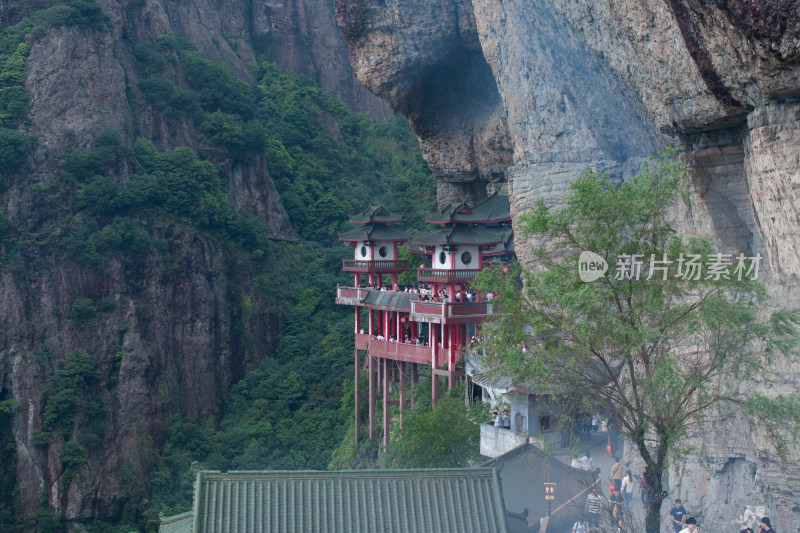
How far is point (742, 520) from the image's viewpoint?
48.0ft

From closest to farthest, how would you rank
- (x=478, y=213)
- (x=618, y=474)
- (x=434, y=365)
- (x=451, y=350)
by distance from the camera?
(x=618, y=474)
(x=451, y=350)
(x=434, y=365)
(x=478, y=213)

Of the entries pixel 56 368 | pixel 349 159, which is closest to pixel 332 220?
pixel 349 159

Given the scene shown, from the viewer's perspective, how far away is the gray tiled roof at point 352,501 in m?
13.1

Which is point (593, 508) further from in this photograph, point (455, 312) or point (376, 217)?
point (376, 217)

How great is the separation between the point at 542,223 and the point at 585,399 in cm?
253

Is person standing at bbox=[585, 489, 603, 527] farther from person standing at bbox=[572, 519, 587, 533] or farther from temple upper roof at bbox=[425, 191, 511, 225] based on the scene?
temple upper roof at bbox=[425, 191, 511, 225]

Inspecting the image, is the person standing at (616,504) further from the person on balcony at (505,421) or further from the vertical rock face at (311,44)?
the vertical rock face at (311,44)

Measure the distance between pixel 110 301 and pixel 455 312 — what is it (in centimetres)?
1962

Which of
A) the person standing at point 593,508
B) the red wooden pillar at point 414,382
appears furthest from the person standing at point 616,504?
the red wooden pillar at point 414,382

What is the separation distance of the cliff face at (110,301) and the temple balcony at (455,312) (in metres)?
17.3

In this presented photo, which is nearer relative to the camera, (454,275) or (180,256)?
(454,275)

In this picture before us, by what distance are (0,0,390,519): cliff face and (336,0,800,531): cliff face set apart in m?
14.7

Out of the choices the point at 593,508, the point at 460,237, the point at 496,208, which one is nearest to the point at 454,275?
the point at 460,237

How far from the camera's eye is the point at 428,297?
26.4 metres
